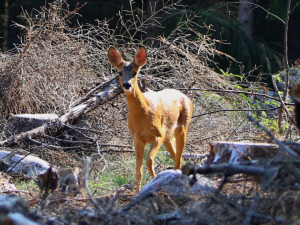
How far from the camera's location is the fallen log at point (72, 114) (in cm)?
866

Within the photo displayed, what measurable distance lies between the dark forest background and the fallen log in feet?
9.99

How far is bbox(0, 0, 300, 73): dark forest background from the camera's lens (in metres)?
14.8

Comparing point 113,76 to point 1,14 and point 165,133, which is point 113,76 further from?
point 1,14

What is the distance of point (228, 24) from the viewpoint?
15.0 meters

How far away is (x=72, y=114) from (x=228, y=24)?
6.98 m

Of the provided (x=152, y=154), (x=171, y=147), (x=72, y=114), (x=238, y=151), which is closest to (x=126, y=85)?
(x=152, y=154)

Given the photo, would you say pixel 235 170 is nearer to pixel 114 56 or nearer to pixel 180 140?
pixel 114 56

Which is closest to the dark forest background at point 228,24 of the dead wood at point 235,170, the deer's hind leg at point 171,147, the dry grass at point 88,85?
the dry grass at point 88,85

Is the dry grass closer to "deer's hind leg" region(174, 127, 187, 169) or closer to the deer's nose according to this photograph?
"deer's hind leg" region(174, 127, 187, 169)

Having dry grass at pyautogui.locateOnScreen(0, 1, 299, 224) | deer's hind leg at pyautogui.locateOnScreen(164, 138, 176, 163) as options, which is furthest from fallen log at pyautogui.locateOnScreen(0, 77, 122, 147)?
deer's hind leg at pyautogui.locateOnScreen(164, 138, 176, 163)

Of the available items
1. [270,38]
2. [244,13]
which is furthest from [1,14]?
[270,38]

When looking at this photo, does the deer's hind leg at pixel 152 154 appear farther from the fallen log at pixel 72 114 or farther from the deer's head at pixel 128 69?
the fallen log at pixel 72 114

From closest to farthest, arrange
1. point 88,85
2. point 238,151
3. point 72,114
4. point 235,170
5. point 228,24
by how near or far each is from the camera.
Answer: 1. point 235,170
2. point 238,151
3. point 72,114
4. point 88,85
5. point 228,24

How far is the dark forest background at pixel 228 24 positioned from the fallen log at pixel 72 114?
3045 millimetres
